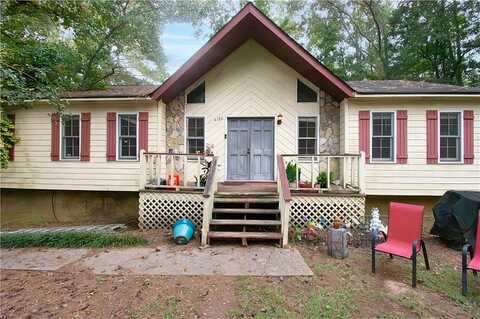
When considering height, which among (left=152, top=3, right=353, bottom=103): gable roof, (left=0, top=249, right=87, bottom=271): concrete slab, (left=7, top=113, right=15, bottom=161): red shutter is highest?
(left=152, top=3, right=353, bottom=103): gable roof

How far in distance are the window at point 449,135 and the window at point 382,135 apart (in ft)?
4.71

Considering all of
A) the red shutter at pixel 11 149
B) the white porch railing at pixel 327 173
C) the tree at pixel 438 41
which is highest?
the tree at pixel 438 41

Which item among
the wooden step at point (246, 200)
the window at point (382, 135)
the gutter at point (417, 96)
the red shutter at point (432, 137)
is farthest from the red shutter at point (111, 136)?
the red shutter at point (432, 137)

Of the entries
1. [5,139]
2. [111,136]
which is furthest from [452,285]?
[5,139]

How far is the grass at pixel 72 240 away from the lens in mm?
5348

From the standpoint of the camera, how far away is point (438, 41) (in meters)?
14.5

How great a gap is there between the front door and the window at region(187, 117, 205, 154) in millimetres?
876

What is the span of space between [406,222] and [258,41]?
6.53m

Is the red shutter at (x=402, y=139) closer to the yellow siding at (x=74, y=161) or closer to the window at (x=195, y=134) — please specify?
the window at (x=195, y=134)

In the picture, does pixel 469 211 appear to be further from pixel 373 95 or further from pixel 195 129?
pixel 195 129

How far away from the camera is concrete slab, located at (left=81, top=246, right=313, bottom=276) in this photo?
3984 millimetres

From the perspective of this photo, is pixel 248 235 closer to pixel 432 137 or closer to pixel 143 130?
pixel 143 130

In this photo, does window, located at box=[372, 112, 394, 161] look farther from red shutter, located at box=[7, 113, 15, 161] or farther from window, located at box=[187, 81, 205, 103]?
red shutter, located at box=[7, 113, 15, 161]

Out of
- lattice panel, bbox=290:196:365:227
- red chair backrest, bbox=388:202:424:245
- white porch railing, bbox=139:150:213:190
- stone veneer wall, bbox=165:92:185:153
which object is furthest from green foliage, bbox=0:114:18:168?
red chair backrest, bbox=388:202:424:245
